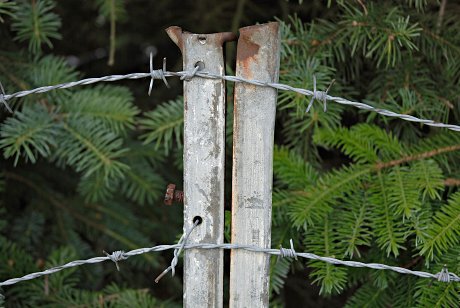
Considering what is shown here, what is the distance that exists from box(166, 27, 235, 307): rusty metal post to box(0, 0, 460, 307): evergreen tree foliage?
231 mm

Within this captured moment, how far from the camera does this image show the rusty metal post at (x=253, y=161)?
2.78 ft

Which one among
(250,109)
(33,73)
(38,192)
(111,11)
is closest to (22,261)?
(38,192)

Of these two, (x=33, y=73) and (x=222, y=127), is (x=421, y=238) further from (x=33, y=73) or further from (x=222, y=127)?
(x=33, y=73)

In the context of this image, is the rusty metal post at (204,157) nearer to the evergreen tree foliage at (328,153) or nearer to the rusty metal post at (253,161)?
the rusty metal post at (253,161)

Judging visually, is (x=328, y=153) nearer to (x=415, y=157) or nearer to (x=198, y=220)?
(x=415, y=157)

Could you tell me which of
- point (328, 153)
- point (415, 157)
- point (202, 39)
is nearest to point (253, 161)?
point (202, 39)

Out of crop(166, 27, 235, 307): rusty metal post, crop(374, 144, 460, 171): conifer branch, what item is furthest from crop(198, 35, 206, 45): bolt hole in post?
crop(374, 144, 460, 171): conifer branch

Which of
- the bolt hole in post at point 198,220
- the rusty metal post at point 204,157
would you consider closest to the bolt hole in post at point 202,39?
the rusty metal post at point 204,157

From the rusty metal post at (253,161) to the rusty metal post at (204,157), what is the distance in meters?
0.02

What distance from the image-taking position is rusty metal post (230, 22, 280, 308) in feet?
2.78

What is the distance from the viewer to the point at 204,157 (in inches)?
34.1

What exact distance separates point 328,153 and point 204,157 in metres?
Result: 0.75

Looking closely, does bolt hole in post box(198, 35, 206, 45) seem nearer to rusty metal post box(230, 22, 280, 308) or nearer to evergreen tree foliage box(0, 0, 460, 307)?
rusty metal post box(230, 22, 280, 308)

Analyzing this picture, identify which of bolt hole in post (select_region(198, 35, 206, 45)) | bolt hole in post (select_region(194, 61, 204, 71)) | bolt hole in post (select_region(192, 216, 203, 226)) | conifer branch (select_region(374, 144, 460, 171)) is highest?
bolt hole in post (select_region(198, 35, 206, 45))
